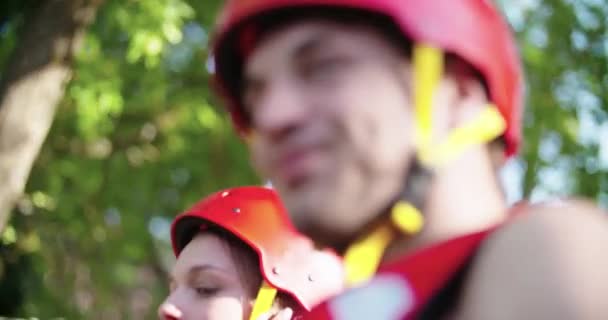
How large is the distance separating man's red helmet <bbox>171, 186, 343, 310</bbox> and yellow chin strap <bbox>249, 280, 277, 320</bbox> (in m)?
0.02

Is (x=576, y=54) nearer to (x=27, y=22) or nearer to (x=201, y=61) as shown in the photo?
(x=201, y=61)

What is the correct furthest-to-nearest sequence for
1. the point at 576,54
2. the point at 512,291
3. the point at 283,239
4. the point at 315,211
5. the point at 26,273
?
the point at 576,54 < the point at 26,273 < the point at 283,239 < the point at 315,211 < the point at 512,291

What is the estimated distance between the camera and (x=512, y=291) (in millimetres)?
1431

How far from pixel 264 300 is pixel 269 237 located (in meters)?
0.23

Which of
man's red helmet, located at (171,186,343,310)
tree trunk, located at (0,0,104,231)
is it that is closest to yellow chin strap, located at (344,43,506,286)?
man's red helmet, located at (171,186,343,310)

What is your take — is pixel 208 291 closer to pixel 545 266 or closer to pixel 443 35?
pixel 443 35

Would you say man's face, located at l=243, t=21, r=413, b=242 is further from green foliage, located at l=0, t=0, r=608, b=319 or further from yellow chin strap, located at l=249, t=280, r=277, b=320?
green foliage, located at l=0, t=0, r=608, b=319

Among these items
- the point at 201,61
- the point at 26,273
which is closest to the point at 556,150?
the point at 201,61

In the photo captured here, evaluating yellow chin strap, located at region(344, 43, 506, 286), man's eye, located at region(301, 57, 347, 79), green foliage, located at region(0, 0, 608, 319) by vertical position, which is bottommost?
green foliage, located at region(0, 0, 608, 319)

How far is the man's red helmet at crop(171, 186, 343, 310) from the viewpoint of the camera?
11.7 ft

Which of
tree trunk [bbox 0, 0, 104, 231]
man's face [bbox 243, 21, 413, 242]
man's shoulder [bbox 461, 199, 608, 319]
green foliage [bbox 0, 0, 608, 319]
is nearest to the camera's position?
man's shoulder [bbox 461, 199, 608, 319]

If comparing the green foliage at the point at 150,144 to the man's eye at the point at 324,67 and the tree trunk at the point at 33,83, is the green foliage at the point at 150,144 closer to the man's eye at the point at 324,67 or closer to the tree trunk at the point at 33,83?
the tree trunk at the point at 33,83

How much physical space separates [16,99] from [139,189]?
484cm

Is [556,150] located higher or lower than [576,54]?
lower
